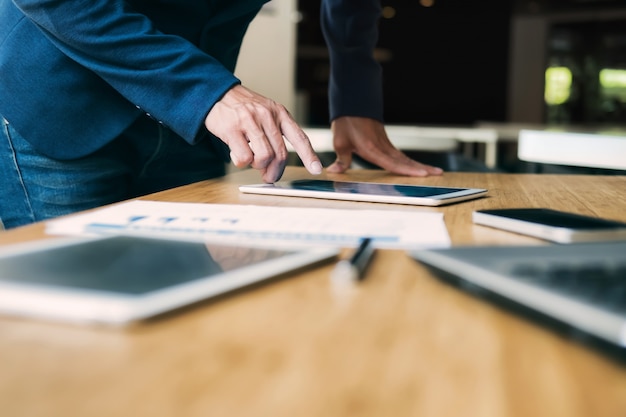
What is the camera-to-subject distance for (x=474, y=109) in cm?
783

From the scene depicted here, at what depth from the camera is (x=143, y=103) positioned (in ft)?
2.76

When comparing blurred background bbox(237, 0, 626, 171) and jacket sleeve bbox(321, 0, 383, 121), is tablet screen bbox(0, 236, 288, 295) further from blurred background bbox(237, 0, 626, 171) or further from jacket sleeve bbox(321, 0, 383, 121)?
blurred background bbox(237, 0, 626, 171)

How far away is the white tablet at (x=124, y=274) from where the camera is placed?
32 centimetres

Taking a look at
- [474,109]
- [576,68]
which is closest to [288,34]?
[474,109]

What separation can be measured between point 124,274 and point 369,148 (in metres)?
0.88

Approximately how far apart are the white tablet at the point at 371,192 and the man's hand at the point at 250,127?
A: 51 mm

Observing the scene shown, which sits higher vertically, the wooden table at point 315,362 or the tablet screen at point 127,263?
the tablet screen at point 127,263

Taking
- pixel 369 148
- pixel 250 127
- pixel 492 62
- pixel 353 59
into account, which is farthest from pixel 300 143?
pixel 492 62

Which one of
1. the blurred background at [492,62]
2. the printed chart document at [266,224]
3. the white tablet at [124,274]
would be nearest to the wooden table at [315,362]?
the white tablet at [124,274]

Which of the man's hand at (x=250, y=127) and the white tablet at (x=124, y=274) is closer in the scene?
the white tablet at (x=124, y=274)

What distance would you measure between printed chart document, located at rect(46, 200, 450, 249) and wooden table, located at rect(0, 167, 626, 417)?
123 millimetres

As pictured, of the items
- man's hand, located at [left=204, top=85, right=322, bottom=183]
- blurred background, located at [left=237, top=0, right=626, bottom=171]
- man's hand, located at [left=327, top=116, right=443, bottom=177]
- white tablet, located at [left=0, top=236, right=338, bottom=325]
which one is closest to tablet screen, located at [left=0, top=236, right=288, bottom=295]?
white tablet, located at [left=0, top=236, right=338, bottom=325]

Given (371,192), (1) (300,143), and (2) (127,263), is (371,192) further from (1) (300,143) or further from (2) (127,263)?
(2) (127,263)

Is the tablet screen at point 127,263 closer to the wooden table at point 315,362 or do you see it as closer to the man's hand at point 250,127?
the wooden table at point 315,362
